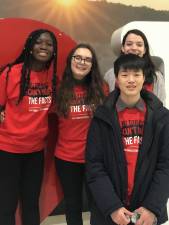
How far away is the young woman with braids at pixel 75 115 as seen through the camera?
1690 mm

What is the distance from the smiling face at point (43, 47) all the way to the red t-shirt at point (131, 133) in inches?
21.5

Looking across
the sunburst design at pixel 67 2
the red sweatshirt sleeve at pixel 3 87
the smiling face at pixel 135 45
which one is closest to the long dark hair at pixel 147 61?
the smiling face at pixel 135 45

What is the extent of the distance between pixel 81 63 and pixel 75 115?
0.26 metres

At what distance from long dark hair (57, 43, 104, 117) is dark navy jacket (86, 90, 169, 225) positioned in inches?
11.5

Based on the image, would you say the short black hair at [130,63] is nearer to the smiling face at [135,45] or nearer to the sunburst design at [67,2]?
the smiling face at [135,45]

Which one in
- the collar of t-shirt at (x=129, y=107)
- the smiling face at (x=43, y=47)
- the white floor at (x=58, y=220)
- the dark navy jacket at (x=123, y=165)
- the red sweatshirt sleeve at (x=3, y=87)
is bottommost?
the white floor at (x=58, y=220)

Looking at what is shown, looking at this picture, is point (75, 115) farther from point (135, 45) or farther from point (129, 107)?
point (135, 45)

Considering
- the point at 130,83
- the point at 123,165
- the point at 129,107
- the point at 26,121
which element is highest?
the point at 130,83

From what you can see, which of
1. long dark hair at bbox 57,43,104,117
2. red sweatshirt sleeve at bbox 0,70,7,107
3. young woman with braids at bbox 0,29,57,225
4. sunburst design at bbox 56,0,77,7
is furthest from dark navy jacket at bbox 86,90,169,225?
sunburst design at bbox 56,0,77,7

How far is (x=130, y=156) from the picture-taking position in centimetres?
139

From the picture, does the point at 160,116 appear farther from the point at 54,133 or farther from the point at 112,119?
the point at 54,133

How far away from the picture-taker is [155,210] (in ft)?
4.33

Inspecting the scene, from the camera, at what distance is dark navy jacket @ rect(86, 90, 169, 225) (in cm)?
135

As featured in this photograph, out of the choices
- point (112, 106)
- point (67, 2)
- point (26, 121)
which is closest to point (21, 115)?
point (26, 121)
